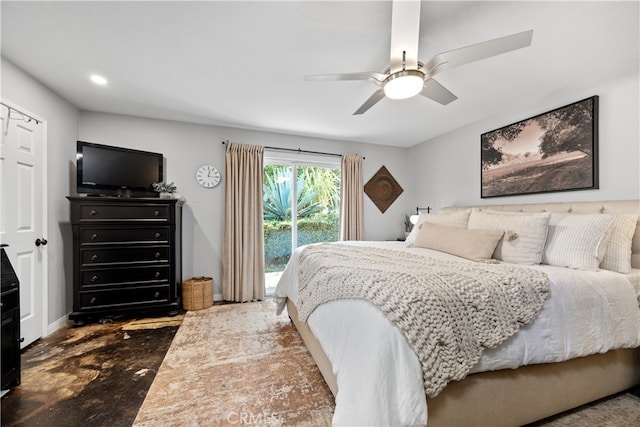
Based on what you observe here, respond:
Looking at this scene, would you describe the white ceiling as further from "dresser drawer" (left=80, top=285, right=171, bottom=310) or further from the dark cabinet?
"dresser drawer" (left=80, top=285, right=171, bottom=310)

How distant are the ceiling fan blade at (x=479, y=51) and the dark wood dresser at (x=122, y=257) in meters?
2.86

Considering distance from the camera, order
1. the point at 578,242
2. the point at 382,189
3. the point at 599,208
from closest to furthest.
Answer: the point at 578,242, the point at 599,208, the point at 382,189

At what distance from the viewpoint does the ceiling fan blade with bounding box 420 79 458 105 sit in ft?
5.76

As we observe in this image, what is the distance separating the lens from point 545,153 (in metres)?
2.56

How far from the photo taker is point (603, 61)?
1969 millimetres

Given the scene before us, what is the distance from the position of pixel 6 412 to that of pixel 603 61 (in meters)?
4.62

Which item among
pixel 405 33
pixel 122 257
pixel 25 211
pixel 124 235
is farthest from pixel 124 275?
pixel 405 33

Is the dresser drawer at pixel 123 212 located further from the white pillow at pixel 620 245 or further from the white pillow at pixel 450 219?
the white pillow at pixel 620 245

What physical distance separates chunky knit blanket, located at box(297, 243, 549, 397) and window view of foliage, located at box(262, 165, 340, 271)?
251cm

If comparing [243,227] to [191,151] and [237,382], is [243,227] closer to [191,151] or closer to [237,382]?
[191,151]

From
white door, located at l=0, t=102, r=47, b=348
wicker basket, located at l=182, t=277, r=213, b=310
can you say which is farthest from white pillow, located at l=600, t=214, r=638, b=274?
white door, located at l=0, t=102, r=47, b=348

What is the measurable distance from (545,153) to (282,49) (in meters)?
2.70

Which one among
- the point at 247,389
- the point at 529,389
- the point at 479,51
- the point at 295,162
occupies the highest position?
the point at 479,51

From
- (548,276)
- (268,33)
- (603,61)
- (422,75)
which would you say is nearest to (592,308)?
(548,276)
